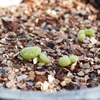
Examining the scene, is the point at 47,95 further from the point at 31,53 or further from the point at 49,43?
the point at 49,43

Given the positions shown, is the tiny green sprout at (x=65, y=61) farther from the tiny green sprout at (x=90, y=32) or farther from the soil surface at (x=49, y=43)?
the tiny green sprout at (x=90, y=32)

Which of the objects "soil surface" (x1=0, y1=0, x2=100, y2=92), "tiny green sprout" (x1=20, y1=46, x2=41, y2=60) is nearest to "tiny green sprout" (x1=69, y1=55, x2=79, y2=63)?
"soil surface" (x1=0, y1=0, x2=100, y2=92)

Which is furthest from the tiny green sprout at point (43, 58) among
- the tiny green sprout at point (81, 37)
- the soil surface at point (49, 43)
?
the tiny green sprout at point (81, 37)

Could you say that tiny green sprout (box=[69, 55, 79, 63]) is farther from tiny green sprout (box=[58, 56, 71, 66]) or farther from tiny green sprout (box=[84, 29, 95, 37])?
tiny green sprout (box=[84, 29, 95, 37])

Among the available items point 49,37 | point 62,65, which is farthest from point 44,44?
point 62,65

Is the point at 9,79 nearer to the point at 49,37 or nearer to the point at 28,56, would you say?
the point at 28,56
